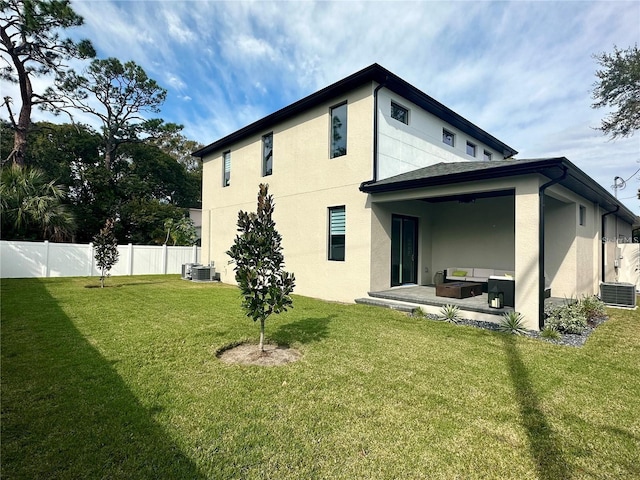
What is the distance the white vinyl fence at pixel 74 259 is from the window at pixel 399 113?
1352cm

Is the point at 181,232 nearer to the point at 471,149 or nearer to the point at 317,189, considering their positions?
the point at 317,189

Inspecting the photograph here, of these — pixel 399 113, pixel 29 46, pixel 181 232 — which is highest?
pixel 29 46

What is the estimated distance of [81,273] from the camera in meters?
14.5

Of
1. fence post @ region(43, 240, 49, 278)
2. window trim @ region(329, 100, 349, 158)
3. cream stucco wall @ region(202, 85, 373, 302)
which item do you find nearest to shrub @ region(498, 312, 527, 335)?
cream stucco wall @ region(202, 85, 373, 302)

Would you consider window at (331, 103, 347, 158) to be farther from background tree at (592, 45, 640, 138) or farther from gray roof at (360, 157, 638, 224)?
background tree at (592, 45, 640, 138)

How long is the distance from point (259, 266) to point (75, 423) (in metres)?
2.36

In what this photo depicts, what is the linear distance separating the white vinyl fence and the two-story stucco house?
7.73 metres

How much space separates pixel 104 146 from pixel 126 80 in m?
5.03

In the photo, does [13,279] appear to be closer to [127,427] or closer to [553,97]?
[127,427]

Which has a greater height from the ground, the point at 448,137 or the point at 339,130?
the point at 448,137

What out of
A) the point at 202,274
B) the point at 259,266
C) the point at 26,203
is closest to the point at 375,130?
the point at 259,266

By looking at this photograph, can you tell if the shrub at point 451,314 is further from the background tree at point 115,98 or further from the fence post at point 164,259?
the background tree at point 115,98

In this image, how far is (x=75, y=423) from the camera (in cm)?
262

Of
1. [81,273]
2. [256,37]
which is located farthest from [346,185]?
[81,273]
